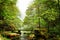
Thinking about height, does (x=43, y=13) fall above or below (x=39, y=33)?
above

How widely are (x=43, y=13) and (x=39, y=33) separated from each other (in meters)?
2.43

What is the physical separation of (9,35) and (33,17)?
201 inches

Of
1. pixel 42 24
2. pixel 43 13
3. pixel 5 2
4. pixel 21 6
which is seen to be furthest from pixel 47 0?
pixel 21 6

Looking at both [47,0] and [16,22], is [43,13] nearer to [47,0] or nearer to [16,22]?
[47,0]

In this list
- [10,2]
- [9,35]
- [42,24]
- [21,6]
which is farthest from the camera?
[21,6]

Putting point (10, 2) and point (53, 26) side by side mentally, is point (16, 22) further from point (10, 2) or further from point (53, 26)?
point (53, 26)

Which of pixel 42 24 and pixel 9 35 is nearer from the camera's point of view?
pixel 9 35

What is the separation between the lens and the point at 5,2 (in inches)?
678

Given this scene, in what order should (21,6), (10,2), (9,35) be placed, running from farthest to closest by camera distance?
(21,6) → (10,2) → (9,35)

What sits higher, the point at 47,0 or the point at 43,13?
the point at 47,0

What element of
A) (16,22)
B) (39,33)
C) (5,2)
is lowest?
(39,33)

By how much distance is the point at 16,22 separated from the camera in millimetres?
20469

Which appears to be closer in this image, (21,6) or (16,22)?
(16,22)

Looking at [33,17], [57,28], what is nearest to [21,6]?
[33,17]
